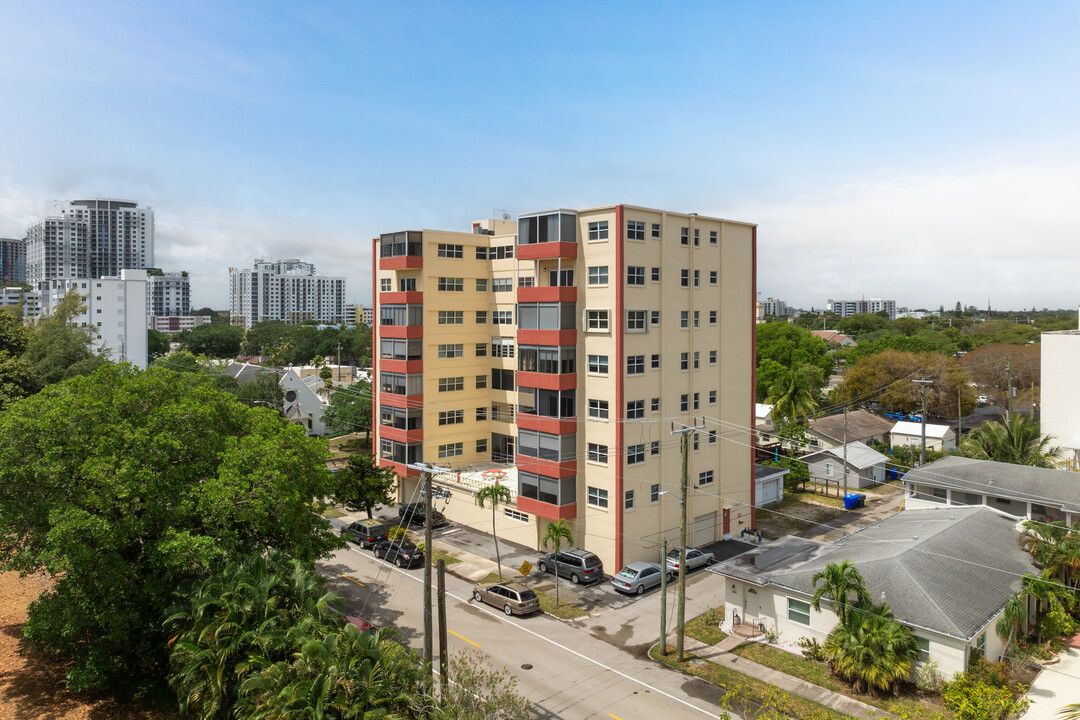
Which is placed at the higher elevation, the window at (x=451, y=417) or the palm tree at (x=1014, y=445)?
the window at (x=451, y=417)

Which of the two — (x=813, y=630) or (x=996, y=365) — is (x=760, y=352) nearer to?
(x=996, y=365)

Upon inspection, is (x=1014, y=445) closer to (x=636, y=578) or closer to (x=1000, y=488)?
(x=1000, y=488)

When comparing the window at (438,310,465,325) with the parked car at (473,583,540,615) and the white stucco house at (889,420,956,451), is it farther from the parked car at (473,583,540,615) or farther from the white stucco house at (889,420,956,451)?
the white stucco house at (889,420,956,451)

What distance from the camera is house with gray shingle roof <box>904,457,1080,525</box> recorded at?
122ft

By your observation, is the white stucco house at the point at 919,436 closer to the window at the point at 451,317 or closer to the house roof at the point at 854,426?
the house roof at the point at 854,426

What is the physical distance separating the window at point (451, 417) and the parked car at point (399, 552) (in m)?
9.48

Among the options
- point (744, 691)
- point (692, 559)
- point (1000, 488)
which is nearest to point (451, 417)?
point (692, 559)

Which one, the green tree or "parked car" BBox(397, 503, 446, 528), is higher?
the green tree

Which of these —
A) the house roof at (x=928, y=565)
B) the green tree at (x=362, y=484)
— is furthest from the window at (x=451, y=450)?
the house roof at (x=928, y=565)

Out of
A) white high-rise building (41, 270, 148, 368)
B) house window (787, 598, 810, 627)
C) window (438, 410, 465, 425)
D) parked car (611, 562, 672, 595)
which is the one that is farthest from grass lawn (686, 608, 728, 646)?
white high-rise building (41, 270, 148, 368)

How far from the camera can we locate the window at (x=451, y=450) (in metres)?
46.2

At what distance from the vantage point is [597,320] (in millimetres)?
36438

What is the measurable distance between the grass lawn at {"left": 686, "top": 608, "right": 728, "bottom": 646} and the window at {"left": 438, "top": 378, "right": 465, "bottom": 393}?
74.4 feet

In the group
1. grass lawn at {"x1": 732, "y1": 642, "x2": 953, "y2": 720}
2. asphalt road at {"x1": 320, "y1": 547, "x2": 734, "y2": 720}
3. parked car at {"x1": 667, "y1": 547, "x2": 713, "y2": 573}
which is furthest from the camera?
parked car at {"x1": 667, "y1": 547, "x2": 713, "y2": 573}
